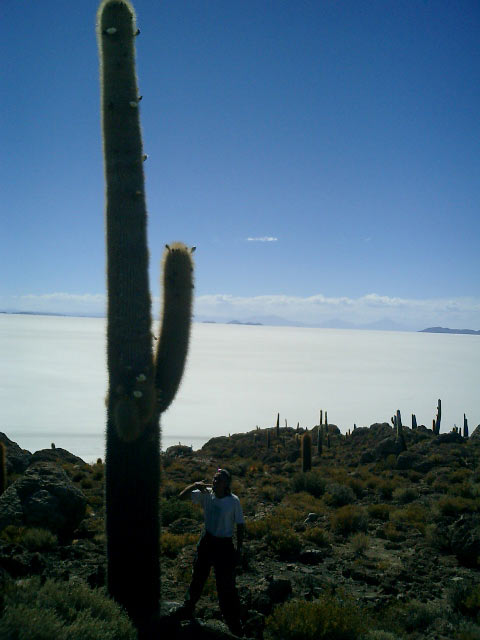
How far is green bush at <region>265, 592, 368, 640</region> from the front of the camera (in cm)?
564

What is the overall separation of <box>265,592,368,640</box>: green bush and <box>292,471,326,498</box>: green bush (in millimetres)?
10362

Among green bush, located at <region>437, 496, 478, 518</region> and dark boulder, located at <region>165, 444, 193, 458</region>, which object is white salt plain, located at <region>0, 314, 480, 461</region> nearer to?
dark boulder, located at <region>165, 444, 193, 458</region>

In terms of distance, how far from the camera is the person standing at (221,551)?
5809 mm

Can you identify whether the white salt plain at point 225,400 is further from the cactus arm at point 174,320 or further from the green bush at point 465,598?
the green bush at point 465,598

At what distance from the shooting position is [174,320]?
729cm

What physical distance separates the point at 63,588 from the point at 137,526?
1092mm

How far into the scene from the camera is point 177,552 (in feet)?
30.8

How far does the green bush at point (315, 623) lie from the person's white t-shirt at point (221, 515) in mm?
1123

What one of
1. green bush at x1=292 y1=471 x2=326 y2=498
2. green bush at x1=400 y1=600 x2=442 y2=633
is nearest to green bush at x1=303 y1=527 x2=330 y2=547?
green bush at x1=400 y1=600 x2=442 y2=633

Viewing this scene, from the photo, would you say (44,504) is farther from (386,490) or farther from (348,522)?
(386,490)

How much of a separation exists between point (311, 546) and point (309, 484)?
21.6 ft

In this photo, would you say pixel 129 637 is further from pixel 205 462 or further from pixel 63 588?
pixel 205 462

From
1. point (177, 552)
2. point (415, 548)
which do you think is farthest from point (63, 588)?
point (415, 548)

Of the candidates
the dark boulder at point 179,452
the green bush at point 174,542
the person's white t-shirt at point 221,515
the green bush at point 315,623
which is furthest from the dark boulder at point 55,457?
the green bush at point 315,623
